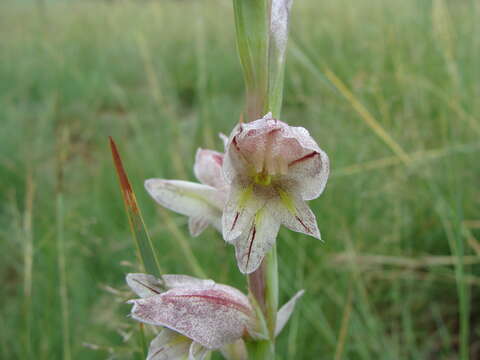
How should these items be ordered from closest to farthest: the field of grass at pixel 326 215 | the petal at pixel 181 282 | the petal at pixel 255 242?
the petal at pixel 255 242
the petal at pixel 181 282
the field of grass at pixel 326 215

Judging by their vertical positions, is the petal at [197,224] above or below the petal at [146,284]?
above

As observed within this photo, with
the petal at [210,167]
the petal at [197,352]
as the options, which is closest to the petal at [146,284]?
the petal at [197,352]

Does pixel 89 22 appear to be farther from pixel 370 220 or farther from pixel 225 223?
pixel 225 223

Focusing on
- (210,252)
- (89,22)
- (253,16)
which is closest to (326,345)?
(210,252)

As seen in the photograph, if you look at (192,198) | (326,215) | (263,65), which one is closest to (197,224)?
(192,198)

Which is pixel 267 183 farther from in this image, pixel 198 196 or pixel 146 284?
pixel 146 284

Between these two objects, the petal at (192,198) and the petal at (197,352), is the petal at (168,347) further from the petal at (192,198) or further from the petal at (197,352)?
the petal at (192,198)

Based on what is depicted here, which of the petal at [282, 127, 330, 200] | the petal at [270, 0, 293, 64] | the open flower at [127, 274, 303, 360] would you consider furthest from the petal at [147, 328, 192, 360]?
the petal at [270, 0, 293, 64]
